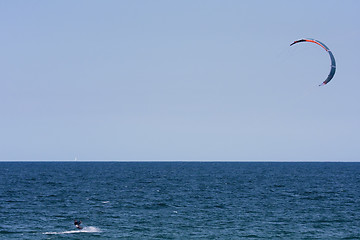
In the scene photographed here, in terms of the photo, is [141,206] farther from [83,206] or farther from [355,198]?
[355,198]

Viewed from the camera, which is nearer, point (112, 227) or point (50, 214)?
point (112, 227)

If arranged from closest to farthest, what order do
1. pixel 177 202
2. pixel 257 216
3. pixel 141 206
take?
1. pixel 257 216
2. pixel 141 206
3. pixel 177 202

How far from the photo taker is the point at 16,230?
63.8 meters

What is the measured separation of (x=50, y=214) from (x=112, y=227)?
54.6ft

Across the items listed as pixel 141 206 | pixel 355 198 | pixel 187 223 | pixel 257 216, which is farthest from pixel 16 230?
pixel 355 198

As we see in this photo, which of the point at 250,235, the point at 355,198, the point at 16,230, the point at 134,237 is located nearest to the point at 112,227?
the point at 134,237

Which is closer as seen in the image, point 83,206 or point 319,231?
point 319,231

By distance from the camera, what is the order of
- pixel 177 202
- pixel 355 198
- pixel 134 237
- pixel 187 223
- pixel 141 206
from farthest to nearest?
pixel 355 198
pixel 177 202
pixel 141 206
pixel 187 223
pixel 134 237

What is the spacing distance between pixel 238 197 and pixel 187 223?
128 ft

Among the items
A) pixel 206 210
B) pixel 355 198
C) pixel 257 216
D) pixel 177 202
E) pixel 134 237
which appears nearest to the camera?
pixel 134 237

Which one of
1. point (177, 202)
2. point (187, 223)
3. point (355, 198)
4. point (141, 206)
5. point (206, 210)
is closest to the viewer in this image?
point (187, 223)

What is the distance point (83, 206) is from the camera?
8969 cm

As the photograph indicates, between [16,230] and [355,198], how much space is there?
72493mm

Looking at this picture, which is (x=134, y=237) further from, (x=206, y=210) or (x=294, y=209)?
(x=294, y=209)
